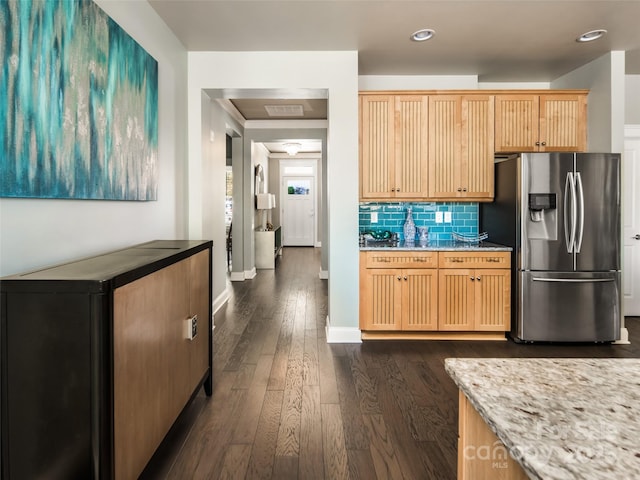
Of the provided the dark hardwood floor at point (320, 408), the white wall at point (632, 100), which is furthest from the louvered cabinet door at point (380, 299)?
the white wall at point (632, 100)

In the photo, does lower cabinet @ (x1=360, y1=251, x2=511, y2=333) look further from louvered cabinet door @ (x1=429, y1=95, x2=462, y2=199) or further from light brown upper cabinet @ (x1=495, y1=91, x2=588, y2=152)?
light brown upper cabinet @ (x1=495, y1=91, x2=588, y2=152)

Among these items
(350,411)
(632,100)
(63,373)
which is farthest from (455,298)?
(63,373)

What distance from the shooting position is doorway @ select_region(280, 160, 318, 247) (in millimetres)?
12156

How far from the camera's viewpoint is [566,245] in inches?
141

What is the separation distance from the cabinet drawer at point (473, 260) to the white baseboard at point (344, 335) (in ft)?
3.24

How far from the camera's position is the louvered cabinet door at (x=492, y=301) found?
3758 millimetres

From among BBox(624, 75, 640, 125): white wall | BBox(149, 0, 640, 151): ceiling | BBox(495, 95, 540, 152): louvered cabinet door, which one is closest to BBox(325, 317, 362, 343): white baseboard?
BBox(495, 95, 540, 152): louvered cabinet door

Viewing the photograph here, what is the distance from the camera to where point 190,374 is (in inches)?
89.0

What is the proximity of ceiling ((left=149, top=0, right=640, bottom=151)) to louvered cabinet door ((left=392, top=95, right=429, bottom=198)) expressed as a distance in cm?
41

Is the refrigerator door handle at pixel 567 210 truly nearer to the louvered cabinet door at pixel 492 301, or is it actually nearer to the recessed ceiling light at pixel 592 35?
the louvered cabinet door at pixel 492 301

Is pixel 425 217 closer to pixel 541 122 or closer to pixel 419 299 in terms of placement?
pixel 419 299

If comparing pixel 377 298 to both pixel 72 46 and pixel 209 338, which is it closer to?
pixel 209 338

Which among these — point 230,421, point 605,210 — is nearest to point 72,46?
point 230,421

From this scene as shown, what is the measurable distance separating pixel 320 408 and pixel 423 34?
9.46 feet
